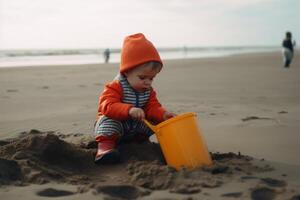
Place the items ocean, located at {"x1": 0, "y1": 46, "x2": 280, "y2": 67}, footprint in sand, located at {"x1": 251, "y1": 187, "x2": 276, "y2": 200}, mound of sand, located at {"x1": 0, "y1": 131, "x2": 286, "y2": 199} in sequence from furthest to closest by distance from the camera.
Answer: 1. ocean, located at {"x1": 0, "y1": 46, "x2": 280, "y2": 67}
2. mound of sand, located at {"x1": 0, "y1": 131, "x2": 286, "y2": 199}
3. footprint in sand, located at {"x1": 251, "y1": 187, "x2": 276, "y2": 200}

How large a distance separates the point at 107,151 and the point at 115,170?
156 millimetres

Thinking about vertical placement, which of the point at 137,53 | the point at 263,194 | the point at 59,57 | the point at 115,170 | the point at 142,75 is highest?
the point at 137,53

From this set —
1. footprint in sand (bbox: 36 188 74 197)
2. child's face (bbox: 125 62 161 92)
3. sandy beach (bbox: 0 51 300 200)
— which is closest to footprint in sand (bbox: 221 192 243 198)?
sandy beach (bbox: 0 51 300 200)

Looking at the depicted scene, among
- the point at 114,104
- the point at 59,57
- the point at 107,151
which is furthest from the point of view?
the point at 59,57

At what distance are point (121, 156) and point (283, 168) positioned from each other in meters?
1.02

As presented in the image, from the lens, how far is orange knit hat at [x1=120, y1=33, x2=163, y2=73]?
278cm

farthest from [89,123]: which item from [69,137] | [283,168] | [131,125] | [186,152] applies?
[283,168]

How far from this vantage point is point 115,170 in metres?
2.56

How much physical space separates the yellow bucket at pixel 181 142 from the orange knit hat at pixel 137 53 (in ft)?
1.57

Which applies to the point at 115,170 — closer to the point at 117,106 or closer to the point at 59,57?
the point at 117,106

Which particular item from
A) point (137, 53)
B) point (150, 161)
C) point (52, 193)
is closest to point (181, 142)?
point (150, 161)

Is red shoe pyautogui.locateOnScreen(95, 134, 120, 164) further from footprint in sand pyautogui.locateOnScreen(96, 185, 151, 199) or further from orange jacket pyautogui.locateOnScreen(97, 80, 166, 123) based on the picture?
footprint in sand pyautogui.locateOnScreen(96, 185, 151, 199)

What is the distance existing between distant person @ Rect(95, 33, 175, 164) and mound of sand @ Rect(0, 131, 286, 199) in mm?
99

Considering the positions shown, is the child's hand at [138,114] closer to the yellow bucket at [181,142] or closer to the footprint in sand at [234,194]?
the yellow bucket at [181,142]
